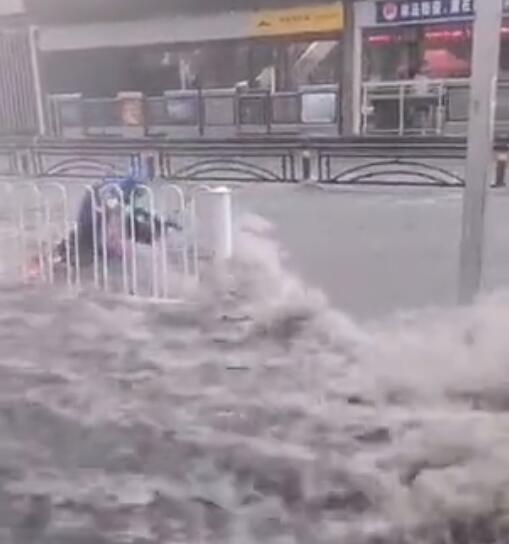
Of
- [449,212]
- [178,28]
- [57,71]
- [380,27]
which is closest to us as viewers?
[449,212]

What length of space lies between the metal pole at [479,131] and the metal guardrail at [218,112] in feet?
20.2

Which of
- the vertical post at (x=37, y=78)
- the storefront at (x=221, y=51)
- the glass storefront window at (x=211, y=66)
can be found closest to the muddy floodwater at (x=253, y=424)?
the vertical post at (x=37, y=78)

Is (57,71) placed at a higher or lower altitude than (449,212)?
higher

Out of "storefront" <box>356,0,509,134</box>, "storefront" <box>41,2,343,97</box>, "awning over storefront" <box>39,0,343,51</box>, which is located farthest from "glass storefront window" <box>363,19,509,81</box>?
"awning over storefront" <box>39,0,343,51</box>

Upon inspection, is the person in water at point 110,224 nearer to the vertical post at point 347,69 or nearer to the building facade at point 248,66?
the building facade at point 248,66

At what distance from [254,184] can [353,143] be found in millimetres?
1188

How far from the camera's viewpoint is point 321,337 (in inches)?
117

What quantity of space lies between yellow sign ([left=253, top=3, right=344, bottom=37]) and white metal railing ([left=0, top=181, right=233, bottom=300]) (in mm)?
6855

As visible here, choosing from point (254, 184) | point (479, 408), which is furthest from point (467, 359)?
point (254, 184)

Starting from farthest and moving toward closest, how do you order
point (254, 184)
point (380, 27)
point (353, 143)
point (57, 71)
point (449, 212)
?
point (380, 27) < point (57, 71) < point (353, 143) < point (254, 184) < point (449, 212)

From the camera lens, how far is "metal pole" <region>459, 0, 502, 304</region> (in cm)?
254

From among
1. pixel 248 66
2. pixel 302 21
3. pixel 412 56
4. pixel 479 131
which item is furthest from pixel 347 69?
pixel 479 131

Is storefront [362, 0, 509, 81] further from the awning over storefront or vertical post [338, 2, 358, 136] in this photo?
the awning over storefront

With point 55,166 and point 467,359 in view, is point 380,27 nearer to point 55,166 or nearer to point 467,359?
point 55,166
